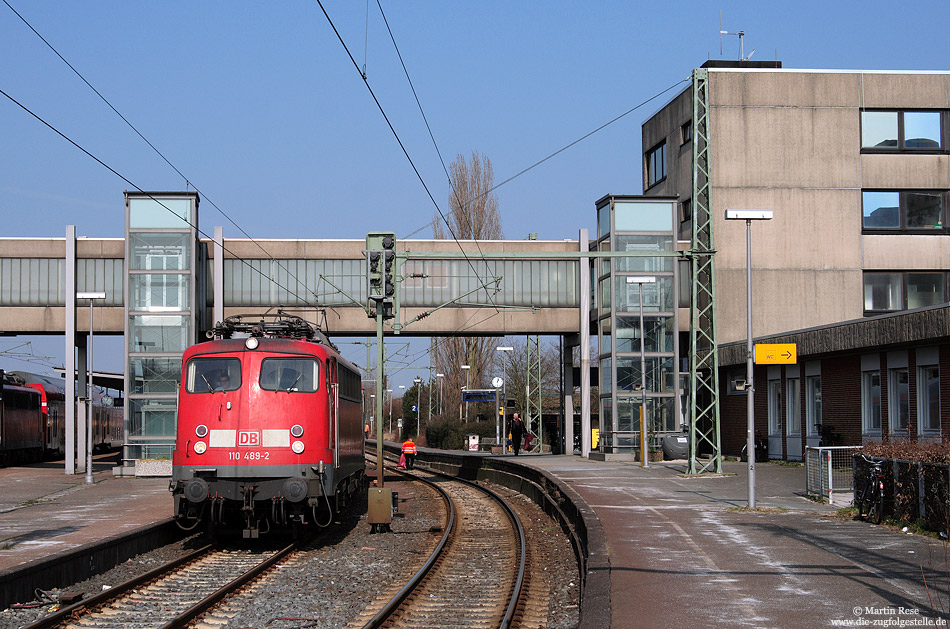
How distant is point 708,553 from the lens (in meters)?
11.7

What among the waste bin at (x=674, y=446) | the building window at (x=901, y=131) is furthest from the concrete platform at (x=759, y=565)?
the building window at (x=901, y=131)

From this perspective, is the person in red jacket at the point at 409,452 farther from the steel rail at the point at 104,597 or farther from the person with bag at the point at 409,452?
the steel rail at the point at 104,597

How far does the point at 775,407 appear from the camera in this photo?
30.4 meters

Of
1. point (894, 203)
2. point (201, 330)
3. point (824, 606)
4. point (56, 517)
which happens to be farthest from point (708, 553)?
point (894, 203)

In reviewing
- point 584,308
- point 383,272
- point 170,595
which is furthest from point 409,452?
point 170,595

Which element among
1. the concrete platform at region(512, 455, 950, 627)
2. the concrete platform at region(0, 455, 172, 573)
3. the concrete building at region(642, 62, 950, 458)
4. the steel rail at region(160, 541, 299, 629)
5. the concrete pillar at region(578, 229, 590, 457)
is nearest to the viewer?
the concrete platform at region(512, 455, 950, 627)

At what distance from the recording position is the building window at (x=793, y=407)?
1124 inches

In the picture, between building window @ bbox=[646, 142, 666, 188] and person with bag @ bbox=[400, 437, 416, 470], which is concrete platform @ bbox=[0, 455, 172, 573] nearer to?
person with bag @ bbox=[400, 437, 416, 470]

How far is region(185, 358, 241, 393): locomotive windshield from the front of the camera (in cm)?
1463

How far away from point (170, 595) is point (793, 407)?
72.1 ft

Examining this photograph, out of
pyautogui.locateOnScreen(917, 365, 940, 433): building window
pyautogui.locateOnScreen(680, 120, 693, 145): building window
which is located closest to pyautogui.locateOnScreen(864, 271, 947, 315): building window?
pyautogui.locateOnScreen(680, 120, 693, 145): building window

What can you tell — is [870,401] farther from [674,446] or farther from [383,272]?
[383,272]

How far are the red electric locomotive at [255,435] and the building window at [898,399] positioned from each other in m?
14.0

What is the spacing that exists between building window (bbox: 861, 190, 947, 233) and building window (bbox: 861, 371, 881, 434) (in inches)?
532
